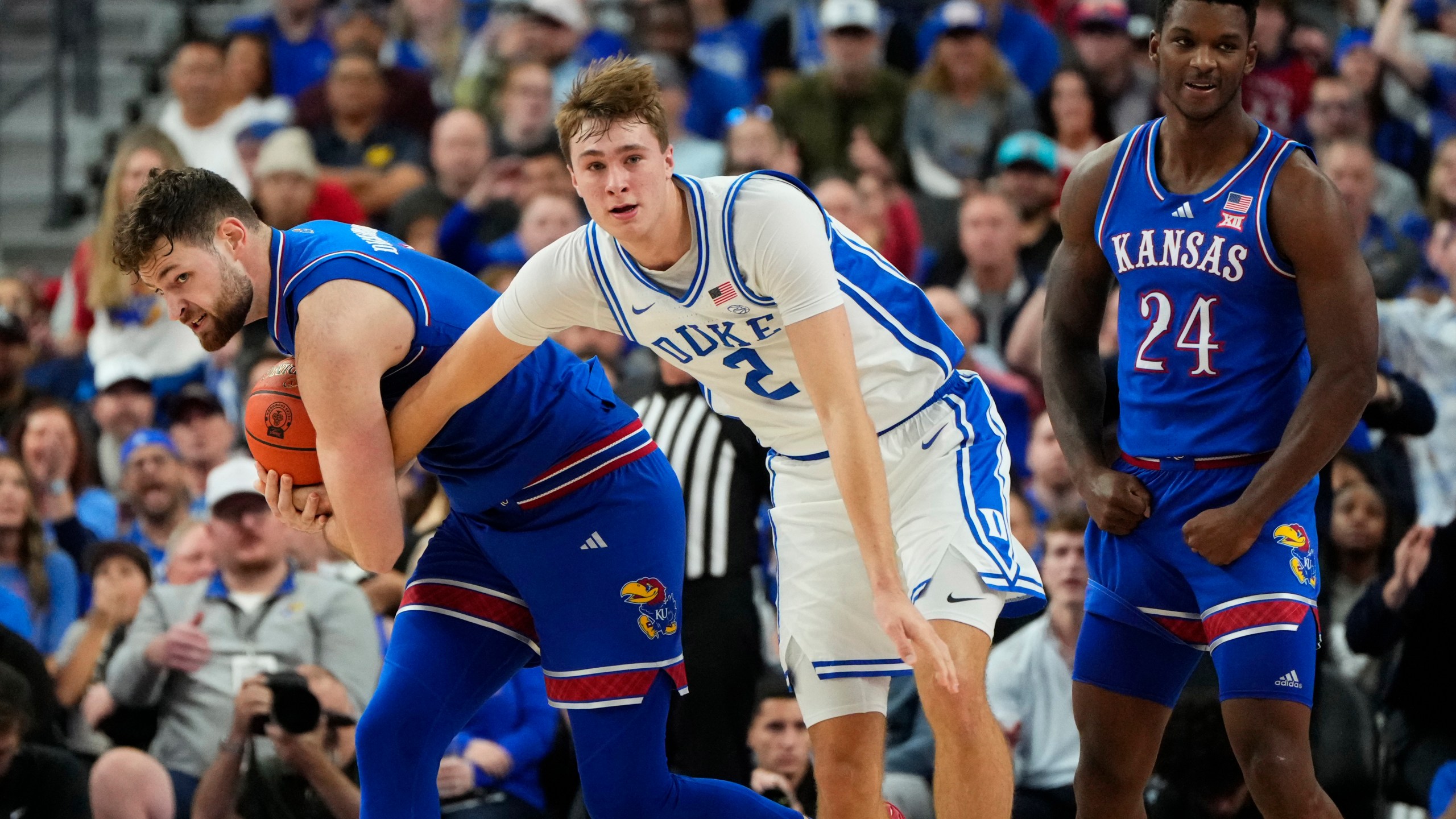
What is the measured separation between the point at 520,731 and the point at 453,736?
1725mm

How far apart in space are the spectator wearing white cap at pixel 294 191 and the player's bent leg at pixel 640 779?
539cm

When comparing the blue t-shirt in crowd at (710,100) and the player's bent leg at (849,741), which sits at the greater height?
the blue t-shirt in crowd at (710,100)

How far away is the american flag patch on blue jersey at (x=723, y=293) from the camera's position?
3.99m

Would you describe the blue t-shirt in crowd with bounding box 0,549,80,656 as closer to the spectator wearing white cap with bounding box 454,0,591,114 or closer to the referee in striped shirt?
the referee in striped shirt

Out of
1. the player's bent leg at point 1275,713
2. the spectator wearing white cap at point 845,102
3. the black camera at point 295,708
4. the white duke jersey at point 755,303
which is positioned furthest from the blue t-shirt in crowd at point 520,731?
the spectator wearing white cap at point 845,102

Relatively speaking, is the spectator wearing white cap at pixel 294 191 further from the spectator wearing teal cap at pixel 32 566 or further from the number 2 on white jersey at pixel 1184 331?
the number 2 on white jersey at pixel 1184 331

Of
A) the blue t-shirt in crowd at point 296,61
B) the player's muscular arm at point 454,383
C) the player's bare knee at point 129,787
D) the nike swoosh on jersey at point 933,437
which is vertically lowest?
the player's bare knee at point 129,787

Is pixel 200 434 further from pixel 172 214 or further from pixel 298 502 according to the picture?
pixel 172 214

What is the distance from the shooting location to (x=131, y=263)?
13.2 ft

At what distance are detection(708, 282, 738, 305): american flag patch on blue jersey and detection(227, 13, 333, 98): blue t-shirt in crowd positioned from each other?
26.0 feet

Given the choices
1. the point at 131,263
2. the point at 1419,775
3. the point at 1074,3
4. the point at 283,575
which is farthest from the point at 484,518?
the point at 1074,3

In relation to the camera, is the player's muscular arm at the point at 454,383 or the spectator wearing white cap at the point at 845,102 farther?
the spectator wearing white cap at the point at 845,102

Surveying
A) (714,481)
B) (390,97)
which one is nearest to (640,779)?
(714,481)

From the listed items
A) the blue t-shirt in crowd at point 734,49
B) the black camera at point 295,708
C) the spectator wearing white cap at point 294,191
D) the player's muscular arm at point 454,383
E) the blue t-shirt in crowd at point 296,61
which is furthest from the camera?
the blue t-shirt in crowd at point 296,61
